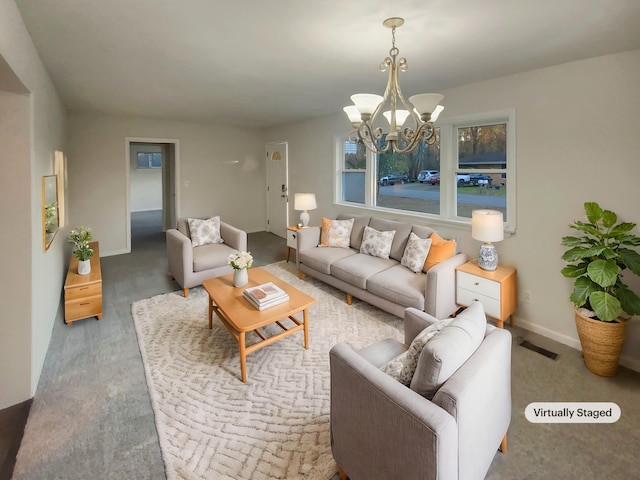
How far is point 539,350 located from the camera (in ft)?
9.18

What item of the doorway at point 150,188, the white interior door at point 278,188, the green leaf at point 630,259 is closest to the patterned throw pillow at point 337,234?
the white interior door at point 278,188

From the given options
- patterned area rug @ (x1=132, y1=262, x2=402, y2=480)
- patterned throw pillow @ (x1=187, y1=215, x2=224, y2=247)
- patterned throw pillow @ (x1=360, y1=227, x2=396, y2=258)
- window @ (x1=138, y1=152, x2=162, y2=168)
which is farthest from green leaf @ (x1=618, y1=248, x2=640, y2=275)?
window @ (x1=138, y1=152, x2=162, y2=168)

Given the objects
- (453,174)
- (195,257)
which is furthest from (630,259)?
(195,257)

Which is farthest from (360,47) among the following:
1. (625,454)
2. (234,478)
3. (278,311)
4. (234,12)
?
(625,454)

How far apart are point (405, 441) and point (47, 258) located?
3.23 meters

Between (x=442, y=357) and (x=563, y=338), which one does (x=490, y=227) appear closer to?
(x=563, y=338)

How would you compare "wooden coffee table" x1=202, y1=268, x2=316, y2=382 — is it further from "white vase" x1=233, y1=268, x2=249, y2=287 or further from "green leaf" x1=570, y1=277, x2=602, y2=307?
"green leaf" x1=570, y1=277, x2=602, y2=307

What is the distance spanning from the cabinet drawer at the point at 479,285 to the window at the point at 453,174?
0.64 meters

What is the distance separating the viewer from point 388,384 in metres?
1.34

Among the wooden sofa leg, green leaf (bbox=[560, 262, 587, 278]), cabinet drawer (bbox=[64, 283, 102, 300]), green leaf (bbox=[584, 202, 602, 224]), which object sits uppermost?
green leaf (bbox=[584, 202, 602, 224])

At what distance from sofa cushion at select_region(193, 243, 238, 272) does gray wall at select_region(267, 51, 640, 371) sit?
295cm

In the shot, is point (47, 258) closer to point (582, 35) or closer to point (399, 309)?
point (399, 309)

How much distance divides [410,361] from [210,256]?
3157 mm

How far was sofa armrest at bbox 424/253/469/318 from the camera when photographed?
2.92 metres
